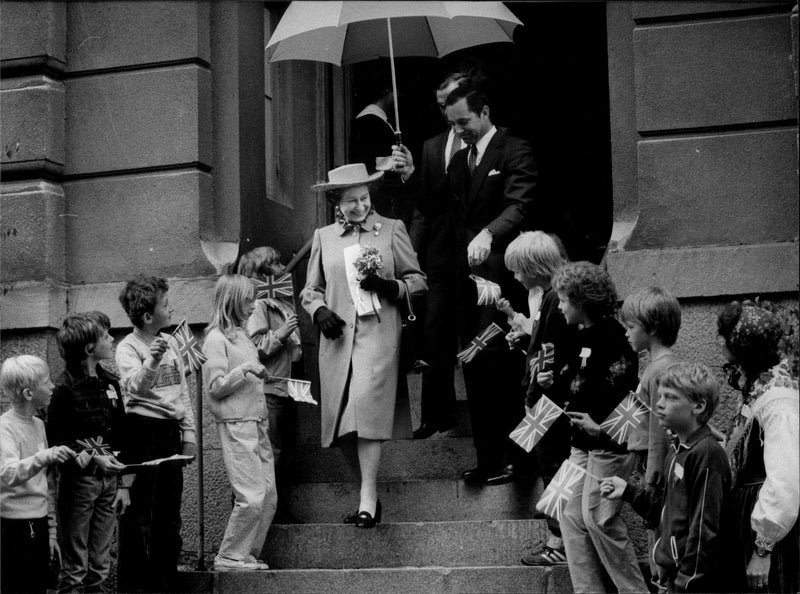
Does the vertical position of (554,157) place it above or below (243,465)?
above

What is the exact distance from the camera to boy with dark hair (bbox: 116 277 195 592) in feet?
26.6

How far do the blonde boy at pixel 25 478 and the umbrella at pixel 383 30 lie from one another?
2.82 meters

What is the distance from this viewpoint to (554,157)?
12.2 meters

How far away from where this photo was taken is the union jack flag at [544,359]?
757cm

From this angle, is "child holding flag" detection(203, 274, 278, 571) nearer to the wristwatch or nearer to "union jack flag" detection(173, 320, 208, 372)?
"union jack flag" detection(173, 320, 208, 372)

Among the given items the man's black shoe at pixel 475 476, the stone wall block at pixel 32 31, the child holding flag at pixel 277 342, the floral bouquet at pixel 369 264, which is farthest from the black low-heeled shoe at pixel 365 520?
the stone wall block at pixel 32 31

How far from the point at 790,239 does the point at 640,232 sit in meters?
0.92

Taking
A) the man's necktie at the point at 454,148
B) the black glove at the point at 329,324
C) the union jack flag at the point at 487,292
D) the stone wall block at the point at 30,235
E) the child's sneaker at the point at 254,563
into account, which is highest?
the man's necktie at the point at 454,148

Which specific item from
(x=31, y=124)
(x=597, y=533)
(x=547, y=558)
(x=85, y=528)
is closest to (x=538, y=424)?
(x=597, y=533)

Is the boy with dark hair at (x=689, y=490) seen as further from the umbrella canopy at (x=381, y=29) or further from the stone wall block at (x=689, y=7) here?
the umbrella canopy at (x=381, y=29)

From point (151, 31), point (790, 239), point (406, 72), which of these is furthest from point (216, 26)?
point (790, 239)

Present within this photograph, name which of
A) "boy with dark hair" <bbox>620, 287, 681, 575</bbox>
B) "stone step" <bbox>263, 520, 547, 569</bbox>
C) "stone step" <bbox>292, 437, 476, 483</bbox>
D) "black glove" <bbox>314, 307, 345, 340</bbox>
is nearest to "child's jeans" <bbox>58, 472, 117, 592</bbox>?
"stone step" <bbox>263, 520, 547, 569</bbox>

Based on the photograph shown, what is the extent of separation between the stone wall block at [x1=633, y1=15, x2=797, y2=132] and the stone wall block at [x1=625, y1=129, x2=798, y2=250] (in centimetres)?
14

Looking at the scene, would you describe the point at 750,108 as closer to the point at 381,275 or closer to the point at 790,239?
the point at 790,239
